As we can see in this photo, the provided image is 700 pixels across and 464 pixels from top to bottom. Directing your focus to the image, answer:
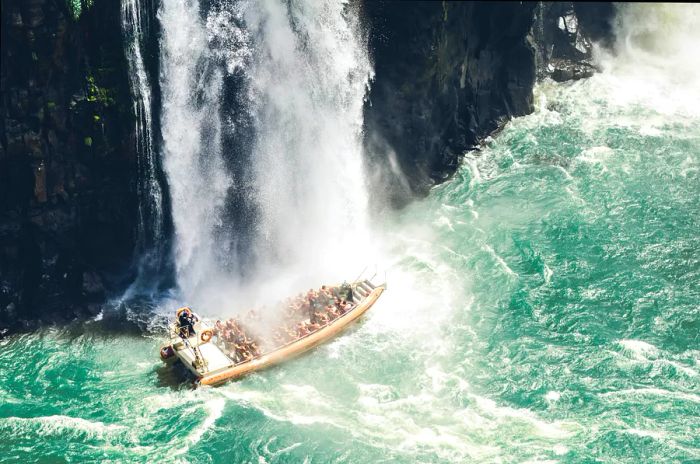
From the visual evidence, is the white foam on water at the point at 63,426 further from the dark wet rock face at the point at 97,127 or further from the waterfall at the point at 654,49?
the waterfall at the point at 654,49

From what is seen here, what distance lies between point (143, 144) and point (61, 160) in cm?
410

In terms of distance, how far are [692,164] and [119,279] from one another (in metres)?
34.4

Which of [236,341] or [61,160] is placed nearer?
[236,341]

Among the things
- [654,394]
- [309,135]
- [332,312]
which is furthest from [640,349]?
[309,135]

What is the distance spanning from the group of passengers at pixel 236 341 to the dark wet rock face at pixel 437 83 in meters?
15.6

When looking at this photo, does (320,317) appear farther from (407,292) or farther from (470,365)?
(470,365)

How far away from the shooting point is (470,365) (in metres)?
39.7

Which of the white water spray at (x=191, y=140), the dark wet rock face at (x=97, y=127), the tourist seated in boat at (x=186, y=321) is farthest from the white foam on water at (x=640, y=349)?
the white water spray at (x=191, y=140)

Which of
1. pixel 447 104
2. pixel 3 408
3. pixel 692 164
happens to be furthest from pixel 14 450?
pixel 692 164

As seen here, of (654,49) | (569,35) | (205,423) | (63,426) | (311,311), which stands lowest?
(63,426)

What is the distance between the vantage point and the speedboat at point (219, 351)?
39.0 m

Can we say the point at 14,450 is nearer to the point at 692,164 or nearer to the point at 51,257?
the point at 51,257

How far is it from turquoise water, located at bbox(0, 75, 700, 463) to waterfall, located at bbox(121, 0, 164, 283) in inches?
214

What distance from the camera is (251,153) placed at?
47906 millimetres
